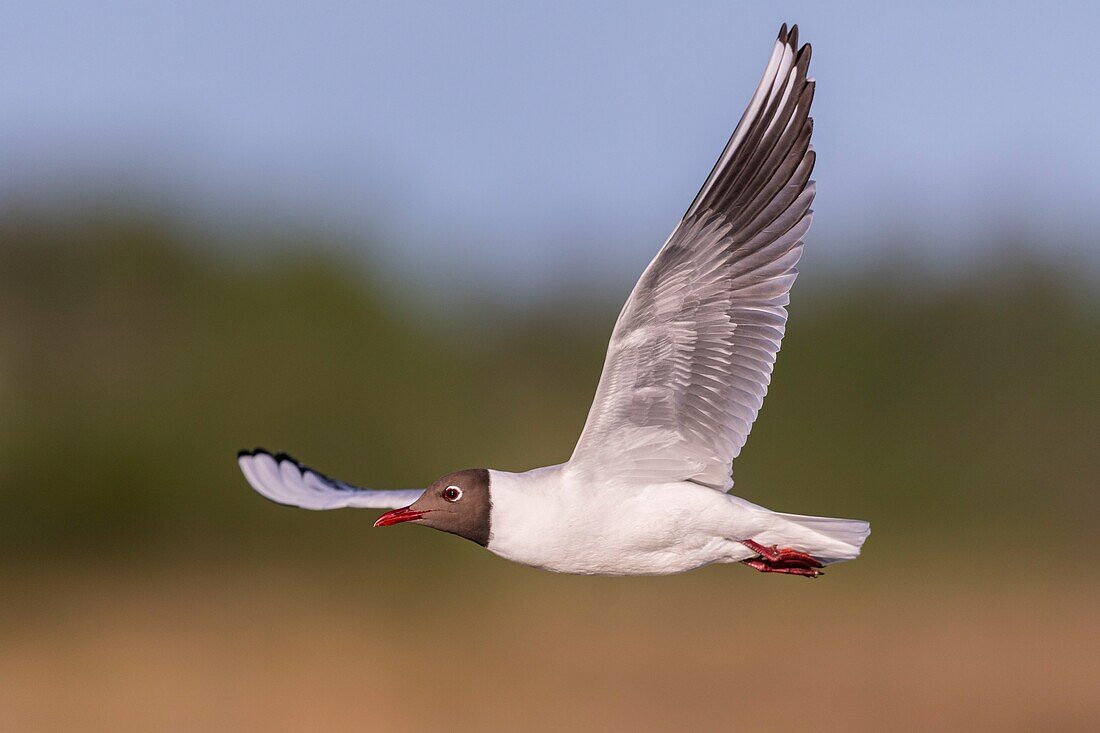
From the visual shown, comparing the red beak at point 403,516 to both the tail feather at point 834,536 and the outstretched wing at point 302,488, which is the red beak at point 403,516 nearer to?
the outstretched wing at point 302,488

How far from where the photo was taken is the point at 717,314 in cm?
564

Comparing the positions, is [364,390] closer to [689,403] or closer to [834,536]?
[834,536]

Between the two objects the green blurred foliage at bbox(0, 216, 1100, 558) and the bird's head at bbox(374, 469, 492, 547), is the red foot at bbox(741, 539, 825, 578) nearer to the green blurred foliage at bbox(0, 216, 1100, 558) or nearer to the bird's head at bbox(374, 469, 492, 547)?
the bird's head at bbox(374, 469, 492, 547)

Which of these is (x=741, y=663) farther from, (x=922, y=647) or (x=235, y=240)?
(x=235, y=240)

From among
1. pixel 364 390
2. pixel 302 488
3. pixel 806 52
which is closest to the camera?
pixel 806 52

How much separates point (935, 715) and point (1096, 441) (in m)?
5.95

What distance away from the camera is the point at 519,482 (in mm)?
5621


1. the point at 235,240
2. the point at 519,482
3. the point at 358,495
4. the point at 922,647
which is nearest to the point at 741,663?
the point at 922,647

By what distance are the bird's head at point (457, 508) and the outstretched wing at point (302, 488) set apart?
0.99 metres

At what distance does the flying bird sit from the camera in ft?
18.1

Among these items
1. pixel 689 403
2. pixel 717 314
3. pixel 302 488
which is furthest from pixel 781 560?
pixel 302 488

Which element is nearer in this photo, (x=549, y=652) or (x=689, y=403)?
(x=689, y=403)

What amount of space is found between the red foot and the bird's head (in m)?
1.01

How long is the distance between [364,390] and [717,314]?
18490 millimetres
